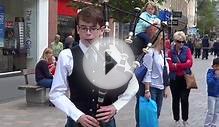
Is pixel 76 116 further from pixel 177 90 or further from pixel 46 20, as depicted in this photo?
pixel 46 20

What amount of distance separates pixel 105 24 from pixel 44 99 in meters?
7.59

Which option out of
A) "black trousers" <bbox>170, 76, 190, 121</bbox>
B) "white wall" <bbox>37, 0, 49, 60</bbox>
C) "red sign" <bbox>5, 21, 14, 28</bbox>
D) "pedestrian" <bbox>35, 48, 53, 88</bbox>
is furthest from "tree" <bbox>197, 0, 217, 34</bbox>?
"black trousers" <bbox>170, 76, 190, 121</bbox>

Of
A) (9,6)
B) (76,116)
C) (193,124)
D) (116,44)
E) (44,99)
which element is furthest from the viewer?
(9,6)

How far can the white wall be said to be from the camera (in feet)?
56.4

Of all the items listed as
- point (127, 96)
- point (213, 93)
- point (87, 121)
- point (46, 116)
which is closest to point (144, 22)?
point (213, 93)

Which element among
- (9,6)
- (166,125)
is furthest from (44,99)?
(9,6)

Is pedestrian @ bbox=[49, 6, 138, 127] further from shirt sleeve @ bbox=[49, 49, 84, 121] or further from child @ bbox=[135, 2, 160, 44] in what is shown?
child @ bbox=[135, 2, 160, 44]

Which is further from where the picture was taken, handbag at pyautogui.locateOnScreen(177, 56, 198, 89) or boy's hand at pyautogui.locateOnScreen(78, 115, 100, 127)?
A: handbag at pyautogui.locateOnScreen(177, 56, 198, 89)

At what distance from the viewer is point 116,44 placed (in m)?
3.56

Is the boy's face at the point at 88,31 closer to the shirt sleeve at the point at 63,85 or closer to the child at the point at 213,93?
the shirt sleeve at the point at 63,85

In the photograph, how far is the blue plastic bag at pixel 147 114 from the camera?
239 inches
